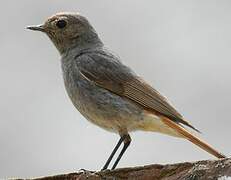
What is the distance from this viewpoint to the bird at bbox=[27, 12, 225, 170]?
18.7 ft

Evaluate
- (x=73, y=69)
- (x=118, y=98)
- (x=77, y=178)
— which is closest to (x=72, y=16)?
(x=73, y=69)

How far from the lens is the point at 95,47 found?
6605mm

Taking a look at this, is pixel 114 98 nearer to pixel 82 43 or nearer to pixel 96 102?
pixel 96 102

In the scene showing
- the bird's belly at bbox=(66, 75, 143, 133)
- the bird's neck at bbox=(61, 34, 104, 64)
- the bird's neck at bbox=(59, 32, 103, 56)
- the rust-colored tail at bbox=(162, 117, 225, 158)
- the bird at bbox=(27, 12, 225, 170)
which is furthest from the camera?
the bird's neck at bbox=(59, 32, 103, 56)

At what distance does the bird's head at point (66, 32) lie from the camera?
6660 millimetres

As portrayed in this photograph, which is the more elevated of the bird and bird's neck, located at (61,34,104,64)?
bird's neck, located at (61,34,104,64)

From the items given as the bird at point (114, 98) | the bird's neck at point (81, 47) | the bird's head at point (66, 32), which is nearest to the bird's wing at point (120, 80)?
the bird at point (114, 98)

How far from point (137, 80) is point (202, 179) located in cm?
285

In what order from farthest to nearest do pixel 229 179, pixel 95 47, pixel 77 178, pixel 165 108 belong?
pixel 95 47
pixel 165 108
pixel 77 178
pixel 229 179

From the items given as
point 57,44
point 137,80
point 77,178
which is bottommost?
point 77,178

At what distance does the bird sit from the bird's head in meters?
0.10

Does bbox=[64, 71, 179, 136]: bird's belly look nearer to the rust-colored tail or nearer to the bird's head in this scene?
the rust-colored tail

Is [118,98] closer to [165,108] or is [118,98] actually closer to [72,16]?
[165,108]

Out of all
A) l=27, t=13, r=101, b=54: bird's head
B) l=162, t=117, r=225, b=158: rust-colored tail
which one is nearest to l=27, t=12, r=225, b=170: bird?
l=162, t=117, r=225, b=158: rust-colored tail
